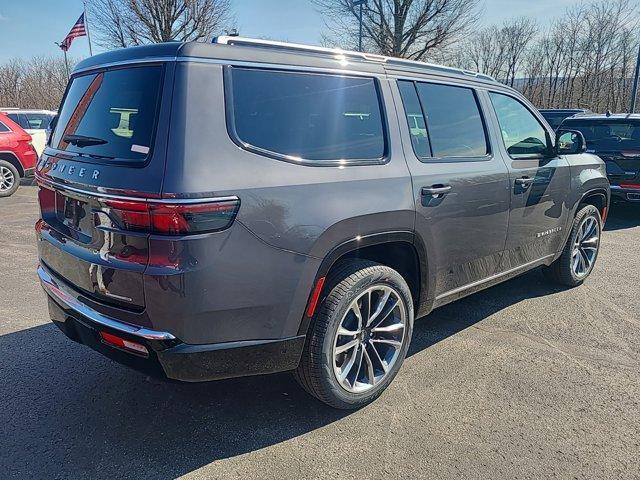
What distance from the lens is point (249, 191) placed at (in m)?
2.19

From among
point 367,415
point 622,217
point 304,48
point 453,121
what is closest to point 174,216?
point 304,48

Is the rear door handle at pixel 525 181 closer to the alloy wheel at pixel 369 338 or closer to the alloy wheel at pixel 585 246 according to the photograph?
the alloy wheel at pixel 585 246

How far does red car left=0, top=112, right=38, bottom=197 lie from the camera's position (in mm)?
10336

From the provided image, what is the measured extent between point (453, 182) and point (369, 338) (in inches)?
45.5

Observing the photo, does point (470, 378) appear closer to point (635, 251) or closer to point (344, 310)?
point (344, 310)

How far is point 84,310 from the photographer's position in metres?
2.42

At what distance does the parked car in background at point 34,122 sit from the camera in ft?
41.8

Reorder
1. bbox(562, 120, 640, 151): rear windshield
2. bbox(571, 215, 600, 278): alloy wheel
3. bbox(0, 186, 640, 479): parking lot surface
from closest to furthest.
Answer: bbox(0, 186, 640, 479): parking lot surface → bbox(571, 215, 600, 278): alloy wheel → bbox(562, 120, 640, 151): rear windshield

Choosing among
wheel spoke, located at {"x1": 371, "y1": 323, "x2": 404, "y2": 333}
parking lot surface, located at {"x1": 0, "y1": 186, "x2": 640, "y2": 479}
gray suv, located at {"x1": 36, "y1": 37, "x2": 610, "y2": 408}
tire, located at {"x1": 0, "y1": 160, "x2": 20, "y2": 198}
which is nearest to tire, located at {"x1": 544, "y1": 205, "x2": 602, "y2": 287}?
parking lot surface, located at {"x1": 0, "y1": 186, "x2": 640, "y2": 479}

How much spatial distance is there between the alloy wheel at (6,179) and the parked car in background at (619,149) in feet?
37.4

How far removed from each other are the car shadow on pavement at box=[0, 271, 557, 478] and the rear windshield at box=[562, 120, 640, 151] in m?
6.60

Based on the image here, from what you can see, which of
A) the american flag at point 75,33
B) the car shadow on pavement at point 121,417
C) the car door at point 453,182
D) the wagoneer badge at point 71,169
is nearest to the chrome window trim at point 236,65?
the car door at point 453,182

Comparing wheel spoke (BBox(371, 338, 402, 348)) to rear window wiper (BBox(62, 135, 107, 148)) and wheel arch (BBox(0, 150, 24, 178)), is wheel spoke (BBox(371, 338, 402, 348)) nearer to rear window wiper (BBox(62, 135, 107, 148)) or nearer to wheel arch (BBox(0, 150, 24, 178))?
rear window wiper (BBox(62, 135, 107, 148))

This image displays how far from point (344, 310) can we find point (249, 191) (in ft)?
2.89
